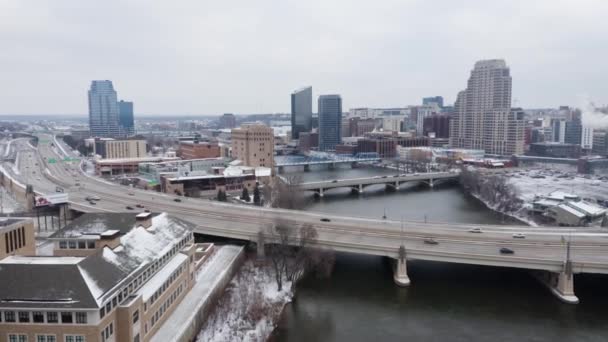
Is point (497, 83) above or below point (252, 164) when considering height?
above

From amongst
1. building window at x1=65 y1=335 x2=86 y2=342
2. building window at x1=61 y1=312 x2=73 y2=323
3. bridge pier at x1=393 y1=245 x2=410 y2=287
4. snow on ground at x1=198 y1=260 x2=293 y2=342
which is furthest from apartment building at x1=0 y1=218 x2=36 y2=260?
bridge pier at x1=393 y1=245 x2=410 y2=287

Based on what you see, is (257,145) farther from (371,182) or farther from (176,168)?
(371,182)

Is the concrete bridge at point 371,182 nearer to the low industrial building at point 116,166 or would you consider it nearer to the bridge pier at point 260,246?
the bridge pier at point 260,246

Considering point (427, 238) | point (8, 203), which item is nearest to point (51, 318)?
point (427, 238)

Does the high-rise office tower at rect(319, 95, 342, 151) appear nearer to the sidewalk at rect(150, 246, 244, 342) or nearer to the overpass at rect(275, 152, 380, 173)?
the overpass at rect(275, 152, 380, 173)

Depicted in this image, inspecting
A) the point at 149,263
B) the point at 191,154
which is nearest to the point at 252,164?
the point at 191,154

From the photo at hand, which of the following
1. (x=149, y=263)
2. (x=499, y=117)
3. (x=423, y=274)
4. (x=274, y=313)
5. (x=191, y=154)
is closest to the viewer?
(x=149, y=263)

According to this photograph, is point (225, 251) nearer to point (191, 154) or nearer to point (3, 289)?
point (3, 289)
